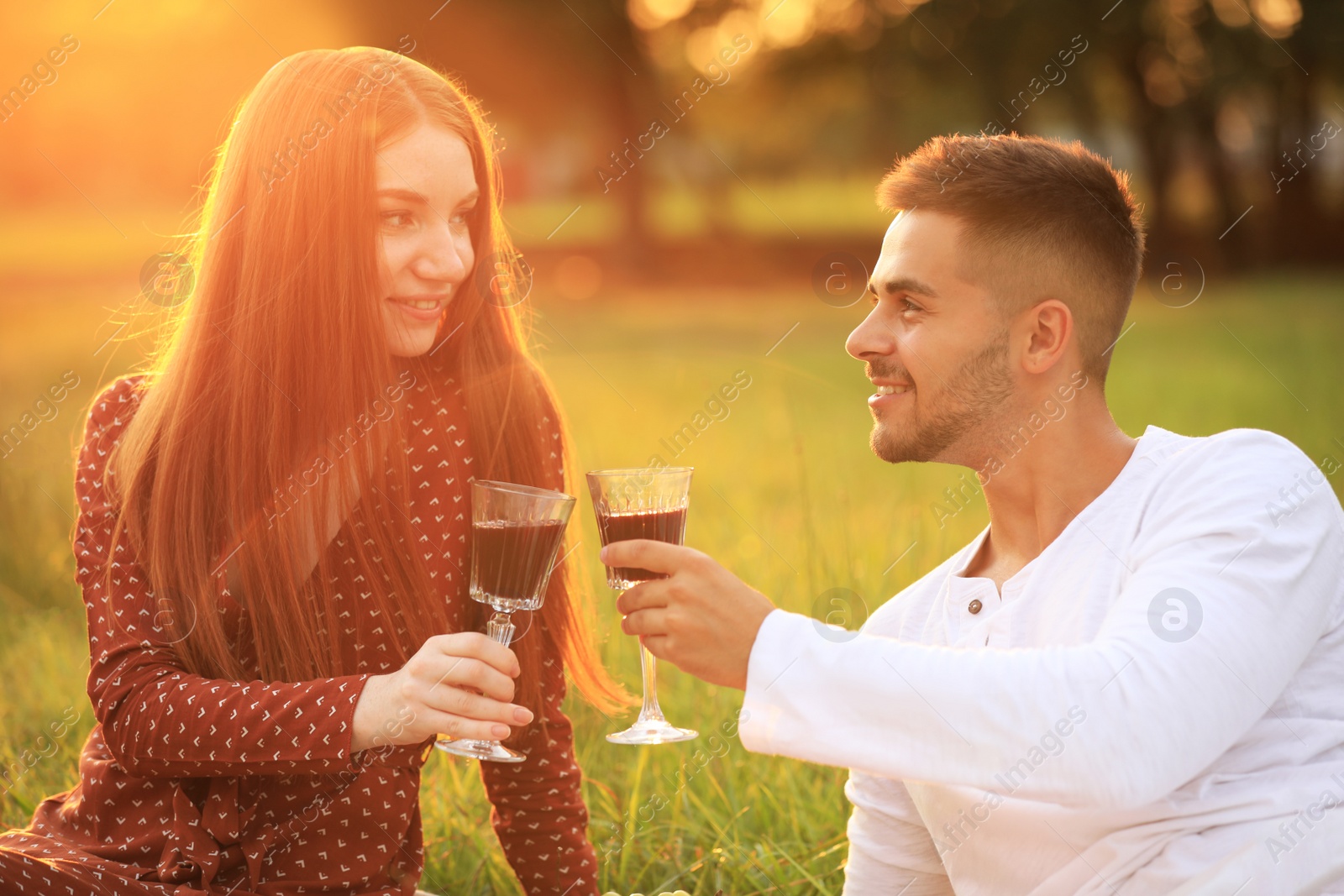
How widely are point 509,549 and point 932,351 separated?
1.13 m

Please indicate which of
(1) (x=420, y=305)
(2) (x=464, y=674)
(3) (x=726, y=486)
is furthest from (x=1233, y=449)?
(3) (x=726, y=486)

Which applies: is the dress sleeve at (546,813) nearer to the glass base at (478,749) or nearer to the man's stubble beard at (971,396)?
the glass base at (478,749)

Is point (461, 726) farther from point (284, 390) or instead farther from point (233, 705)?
point (284, 390)

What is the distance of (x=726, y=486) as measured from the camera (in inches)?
379

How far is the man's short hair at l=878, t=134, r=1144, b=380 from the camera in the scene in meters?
2.93

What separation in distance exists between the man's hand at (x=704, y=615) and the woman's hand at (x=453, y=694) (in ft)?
1.04

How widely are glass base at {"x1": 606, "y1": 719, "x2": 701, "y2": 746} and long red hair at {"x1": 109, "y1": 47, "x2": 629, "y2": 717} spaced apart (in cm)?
67

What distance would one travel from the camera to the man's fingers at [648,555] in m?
2.33

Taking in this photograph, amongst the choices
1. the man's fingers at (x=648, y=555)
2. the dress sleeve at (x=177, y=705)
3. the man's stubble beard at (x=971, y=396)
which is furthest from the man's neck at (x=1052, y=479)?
the dress sleeve at (x=177, y=705)

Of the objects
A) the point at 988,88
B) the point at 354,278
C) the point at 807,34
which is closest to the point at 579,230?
the point at 807,34

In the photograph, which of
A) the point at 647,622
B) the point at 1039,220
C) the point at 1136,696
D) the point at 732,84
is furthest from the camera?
the point at 732,84

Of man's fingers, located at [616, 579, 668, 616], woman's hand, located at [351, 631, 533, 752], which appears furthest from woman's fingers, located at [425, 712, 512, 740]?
man's fingers, located at [616, 579, 668, 616]

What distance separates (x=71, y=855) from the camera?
2.60 metres

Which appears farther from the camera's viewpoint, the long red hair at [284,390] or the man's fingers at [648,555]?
the long red hair at [284,390]
